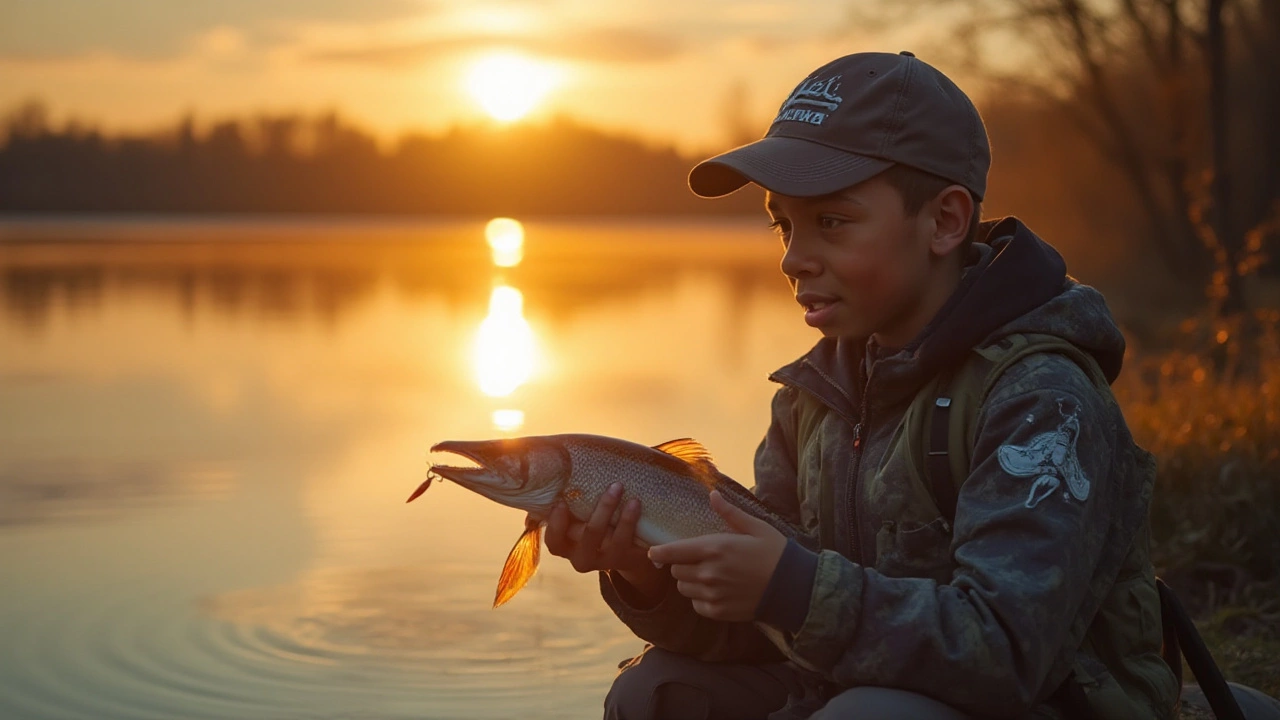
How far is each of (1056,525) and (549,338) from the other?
612 inches

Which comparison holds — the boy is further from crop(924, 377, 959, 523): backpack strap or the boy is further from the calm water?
the calm water

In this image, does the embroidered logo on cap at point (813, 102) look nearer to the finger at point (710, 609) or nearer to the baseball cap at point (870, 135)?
the baseball cap at point (870, 135)

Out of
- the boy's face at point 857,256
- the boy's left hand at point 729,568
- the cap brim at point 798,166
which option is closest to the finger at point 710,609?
the boy's left hand at point 729,568

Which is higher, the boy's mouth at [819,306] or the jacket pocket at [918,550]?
the boy's mouth at [819,306]

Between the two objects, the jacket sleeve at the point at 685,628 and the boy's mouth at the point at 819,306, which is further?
the jacket sleeve at the point at 685,628

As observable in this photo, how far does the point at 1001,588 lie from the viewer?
251 centimetres

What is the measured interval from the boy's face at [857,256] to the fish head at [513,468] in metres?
0.62

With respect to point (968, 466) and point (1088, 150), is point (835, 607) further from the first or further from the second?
point (1088, 150)

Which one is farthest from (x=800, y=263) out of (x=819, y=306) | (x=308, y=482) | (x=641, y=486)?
(x=308, y=482)

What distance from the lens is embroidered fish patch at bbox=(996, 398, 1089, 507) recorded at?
2561 mm

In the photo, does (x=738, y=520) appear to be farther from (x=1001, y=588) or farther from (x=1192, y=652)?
(x=1192, y=652)

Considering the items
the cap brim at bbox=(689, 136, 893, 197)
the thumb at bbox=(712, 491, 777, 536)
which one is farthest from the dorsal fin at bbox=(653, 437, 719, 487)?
the cap brim at bbox=(689, 136, 893, 197)

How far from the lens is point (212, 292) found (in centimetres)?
2455

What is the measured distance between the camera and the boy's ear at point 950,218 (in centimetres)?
298
